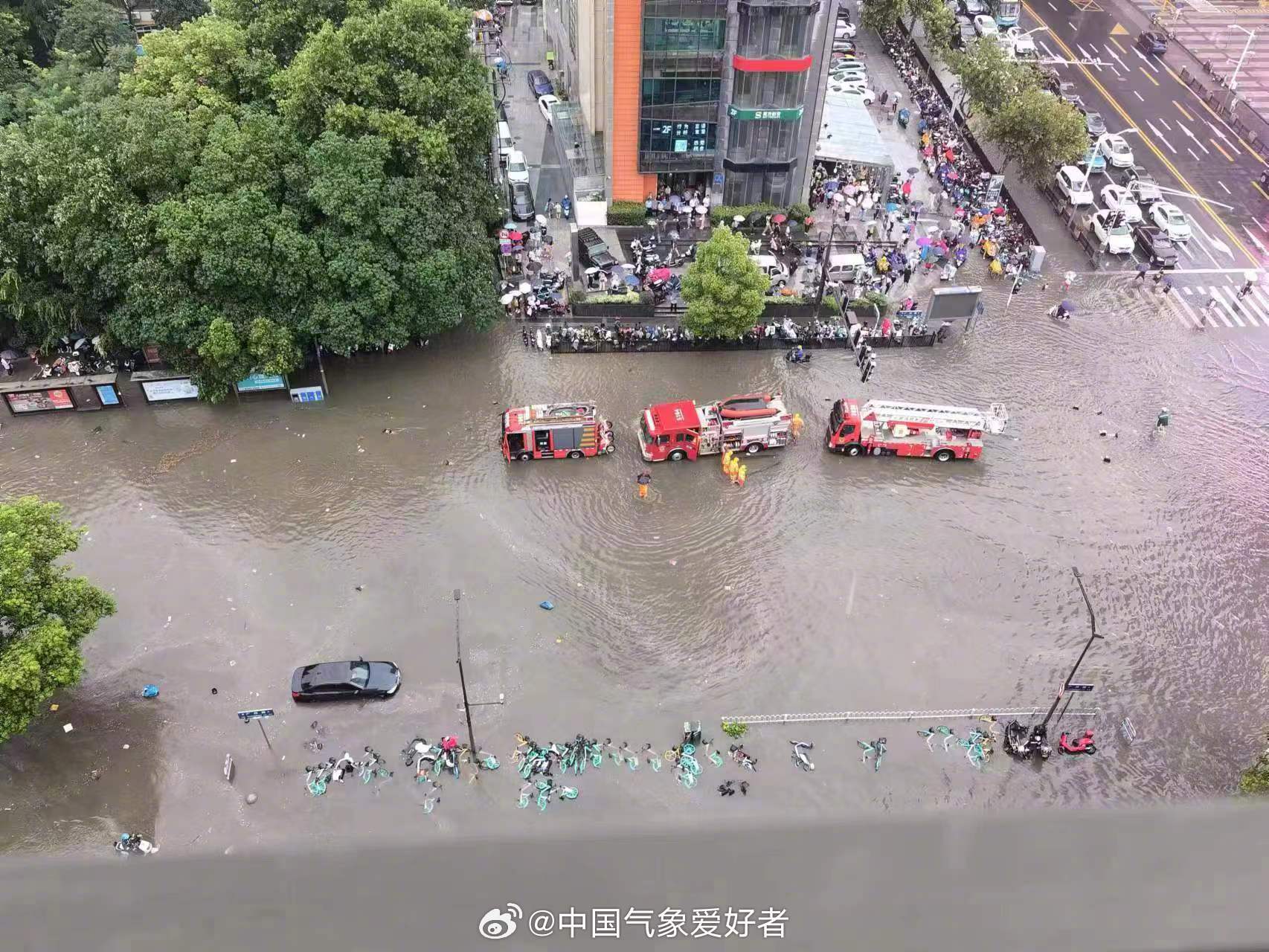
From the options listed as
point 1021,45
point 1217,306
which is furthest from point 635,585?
point 1021,45

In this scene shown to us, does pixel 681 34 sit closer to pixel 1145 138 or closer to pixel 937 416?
pixel 937 416

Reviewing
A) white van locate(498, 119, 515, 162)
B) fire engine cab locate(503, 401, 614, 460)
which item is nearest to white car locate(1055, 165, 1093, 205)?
white van locate(498, 119, 515, 162)

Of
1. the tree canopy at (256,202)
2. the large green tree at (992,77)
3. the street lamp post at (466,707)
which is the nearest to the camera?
the street lamp post at (466,707)

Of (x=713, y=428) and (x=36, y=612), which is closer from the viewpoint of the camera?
(x=36, y=612)

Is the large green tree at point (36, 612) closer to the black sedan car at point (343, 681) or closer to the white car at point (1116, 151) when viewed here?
the black sedan car at point (343, 681)

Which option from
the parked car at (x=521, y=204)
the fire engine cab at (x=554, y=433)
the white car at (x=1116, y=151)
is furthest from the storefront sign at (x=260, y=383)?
the white car at (x=1116, y=151)

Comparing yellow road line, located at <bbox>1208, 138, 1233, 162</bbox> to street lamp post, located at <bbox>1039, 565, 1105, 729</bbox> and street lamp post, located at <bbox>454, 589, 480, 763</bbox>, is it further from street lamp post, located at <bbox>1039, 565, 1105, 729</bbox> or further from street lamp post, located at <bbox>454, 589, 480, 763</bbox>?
street lamp post, located at <bbox>454, 589, 480, 763</bbox>

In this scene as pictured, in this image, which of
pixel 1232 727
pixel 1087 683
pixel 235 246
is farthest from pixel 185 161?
pixel 1232 727
